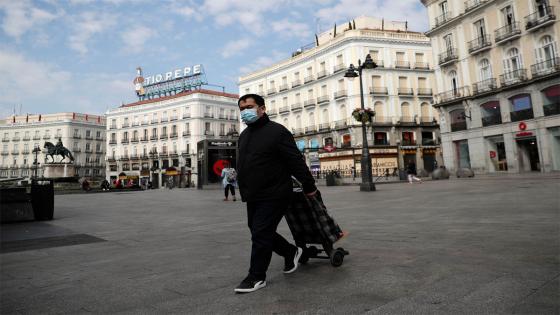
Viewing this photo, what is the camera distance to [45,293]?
2684mm

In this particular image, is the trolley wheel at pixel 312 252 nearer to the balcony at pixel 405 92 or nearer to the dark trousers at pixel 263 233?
the dark trousers at pixel 263 233

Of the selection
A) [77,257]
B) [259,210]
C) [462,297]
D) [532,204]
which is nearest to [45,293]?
[77,257]

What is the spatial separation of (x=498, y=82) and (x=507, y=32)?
352 cm

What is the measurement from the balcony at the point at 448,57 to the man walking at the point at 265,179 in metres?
29.9

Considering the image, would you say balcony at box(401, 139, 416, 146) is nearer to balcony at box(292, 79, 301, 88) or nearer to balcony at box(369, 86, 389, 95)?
balcony at box(369, 86, 389, 95)

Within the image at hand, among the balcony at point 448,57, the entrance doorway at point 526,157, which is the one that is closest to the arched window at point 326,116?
the balcony at point 448,57

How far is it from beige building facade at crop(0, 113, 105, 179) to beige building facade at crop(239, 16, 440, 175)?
1905 inches

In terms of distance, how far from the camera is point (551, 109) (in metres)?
22.3

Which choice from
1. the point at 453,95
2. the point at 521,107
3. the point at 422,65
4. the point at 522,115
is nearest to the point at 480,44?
the point at 453,95

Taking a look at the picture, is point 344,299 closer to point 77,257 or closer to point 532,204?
point 77,257

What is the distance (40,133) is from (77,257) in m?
78.3

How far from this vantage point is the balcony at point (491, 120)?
1003 inches

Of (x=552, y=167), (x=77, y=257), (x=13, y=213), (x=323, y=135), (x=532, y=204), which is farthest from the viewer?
(x=323, y=135)

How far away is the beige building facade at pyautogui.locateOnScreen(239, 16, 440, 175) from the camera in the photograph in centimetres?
3819
